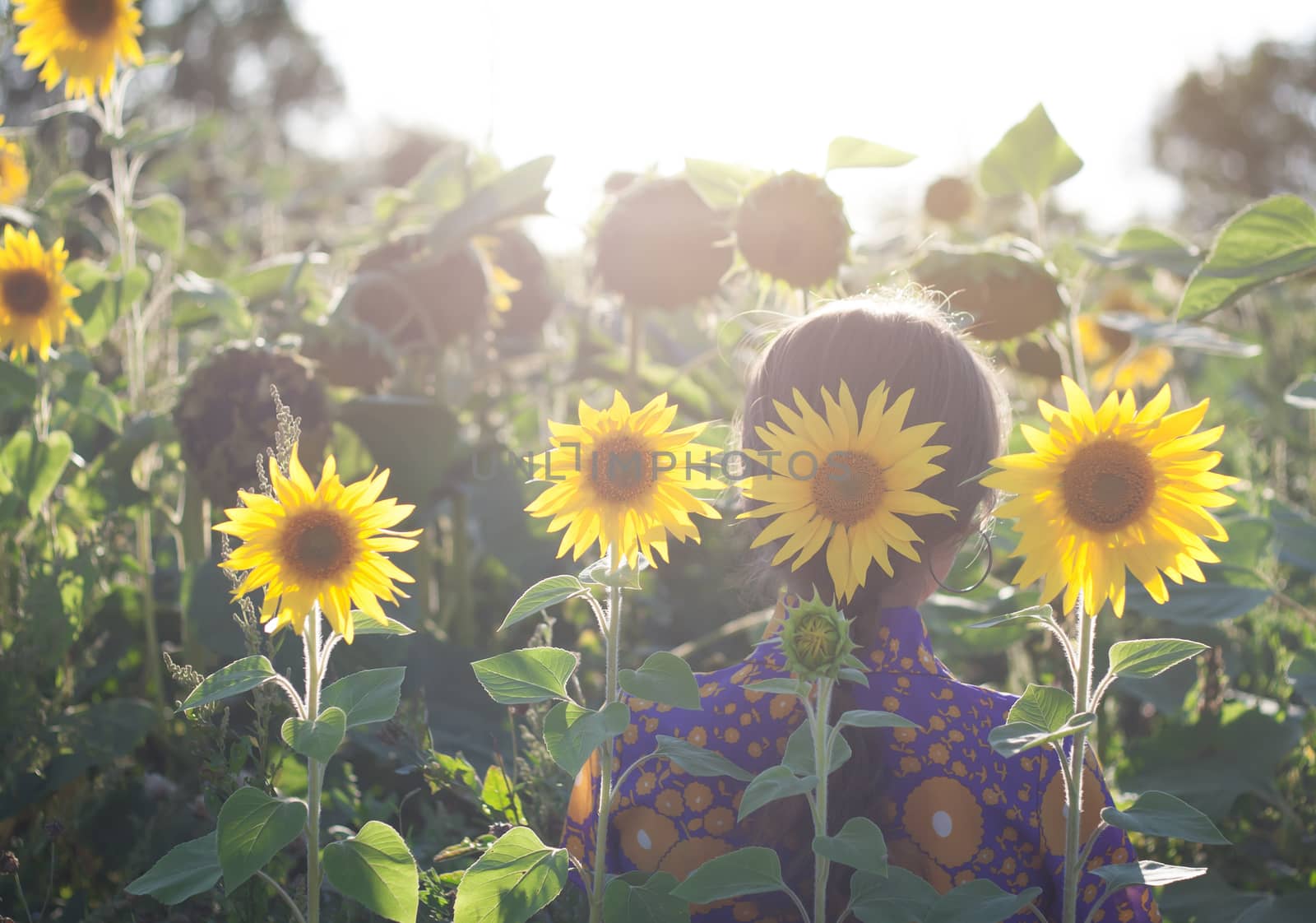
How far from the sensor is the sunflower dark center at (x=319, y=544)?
97 cm

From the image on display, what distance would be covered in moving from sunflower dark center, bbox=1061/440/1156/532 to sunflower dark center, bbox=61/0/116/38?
171 cm

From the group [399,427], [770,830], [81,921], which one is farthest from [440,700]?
[770,830]

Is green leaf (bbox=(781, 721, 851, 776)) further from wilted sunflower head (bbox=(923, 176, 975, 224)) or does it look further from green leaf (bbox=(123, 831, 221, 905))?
wilted sunflower head (bbox=(923, 176, 975, 224))

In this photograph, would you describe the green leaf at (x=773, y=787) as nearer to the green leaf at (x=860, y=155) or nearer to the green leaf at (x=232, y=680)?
the green leaf at (x=232, y=680)

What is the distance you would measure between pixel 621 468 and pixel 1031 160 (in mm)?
1084

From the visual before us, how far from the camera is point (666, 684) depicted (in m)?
0.97

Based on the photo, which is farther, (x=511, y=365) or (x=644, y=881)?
(x=511, y=365)

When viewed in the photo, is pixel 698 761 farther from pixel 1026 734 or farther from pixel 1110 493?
pixel 1110 493

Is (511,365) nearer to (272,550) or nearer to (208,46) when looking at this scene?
(272,550)

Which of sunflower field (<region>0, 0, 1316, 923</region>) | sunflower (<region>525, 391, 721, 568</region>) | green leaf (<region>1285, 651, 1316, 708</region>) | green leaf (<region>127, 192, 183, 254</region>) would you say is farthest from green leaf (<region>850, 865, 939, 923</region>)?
green leaf (<region>127, 192, 183, 254</region>)

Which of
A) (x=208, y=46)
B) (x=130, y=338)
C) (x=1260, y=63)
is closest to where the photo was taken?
(x=130, y=338)

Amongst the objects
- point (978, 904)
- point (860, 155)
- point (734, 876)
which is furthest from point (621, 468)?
point (860, 155)

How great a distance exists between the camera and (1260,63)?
15.4 metres

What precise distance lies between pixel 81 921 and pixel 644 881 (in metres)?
0.75
